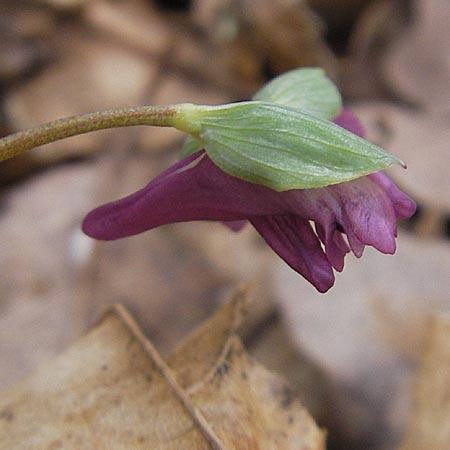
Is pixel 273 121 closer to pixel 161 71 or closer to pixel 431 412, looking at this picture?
pixel 431 412

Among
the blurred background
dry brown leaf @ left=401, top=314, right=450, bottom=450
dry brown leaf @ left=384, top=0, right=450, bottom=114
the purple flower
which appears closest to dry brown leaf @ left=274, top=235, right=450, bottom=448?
the blurred background

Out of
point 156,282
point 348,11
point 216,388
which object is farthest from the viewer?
point 348,11

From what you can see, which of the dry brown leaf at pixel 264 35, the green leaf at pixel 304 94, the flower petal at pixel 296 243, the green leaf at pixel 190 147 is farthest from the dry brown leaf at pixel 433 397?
the dry brown leaf at pixel 264 35

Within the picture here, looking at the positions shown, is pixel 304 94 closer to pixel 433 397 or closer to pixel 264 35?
pixel 433 397

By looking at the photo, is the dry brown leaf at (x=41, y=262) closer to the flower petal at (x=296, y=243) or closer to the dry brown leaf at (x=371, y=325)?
the dry brown leaf at (x=371, y=325)

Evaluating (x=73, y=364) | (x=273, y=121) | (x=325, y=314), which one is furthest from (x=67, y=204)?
(x=273, y=121)

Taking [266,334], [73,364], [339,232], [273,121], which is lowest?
[266,334]

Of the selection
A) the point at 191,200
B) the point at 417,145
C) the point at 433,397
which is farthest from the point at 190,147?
the point at 417,145
